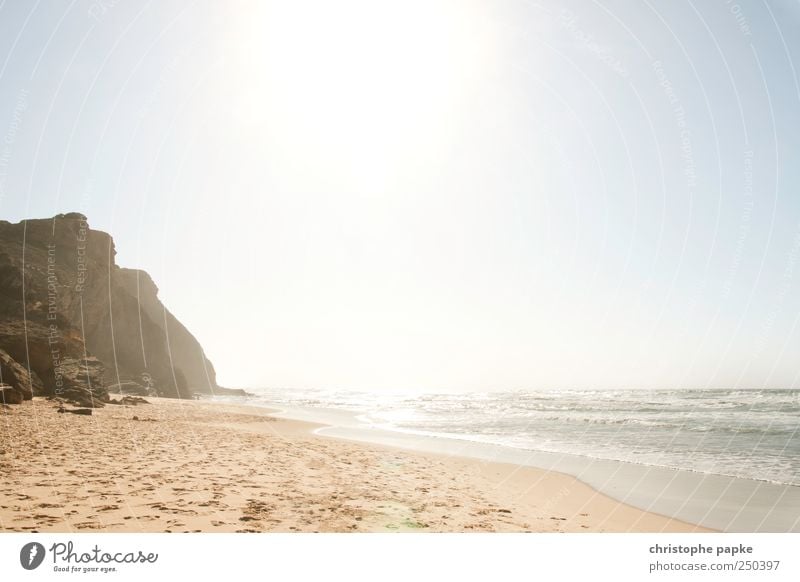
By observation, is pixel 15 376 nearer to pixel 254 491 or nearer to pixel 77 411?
pixel 77 411

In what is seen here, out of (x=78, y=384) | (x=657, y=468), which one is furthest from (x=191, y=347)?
(x=657, y=468)

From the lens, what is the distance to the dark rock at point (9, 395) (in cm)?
1841

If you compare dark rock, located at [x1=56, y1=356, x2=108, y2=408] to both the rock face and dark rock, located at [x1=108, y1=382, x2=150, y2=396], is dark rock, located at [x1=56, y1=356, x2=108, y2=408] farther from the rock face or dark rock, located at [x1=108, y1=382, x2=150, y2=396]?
dark rock, located at [x1=108, y1=382, x2=150, y2=396]

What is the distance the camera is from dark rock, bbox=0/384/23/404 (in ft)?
60.4

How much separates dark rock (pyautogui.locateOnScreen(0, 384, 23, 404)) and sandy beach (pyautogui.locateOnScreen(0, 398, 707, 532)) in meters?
2.15

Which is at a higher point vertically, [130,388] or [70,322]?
[70,322]

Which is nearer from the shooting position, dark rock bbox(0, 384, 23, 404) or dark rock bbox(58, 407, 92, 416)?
dark rock bbox(0, 384, 23, 404)

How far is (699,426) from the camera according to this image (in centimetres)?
3177

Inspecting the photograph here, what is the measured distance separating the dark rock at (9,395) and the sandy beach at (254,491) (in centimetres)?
215

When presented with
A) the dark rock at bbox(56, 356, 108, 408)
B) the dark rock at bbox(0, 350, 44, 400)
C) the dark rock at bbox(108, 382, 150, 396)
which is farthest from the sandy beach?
the dark rock at bbox(108, 382, 150, 396)

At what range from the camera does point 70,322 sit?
103 feet

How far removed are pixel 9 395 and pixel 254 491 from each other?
16129mm

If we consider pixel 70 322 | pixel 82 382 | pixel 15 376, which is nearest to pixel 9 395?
pixel 15 376
